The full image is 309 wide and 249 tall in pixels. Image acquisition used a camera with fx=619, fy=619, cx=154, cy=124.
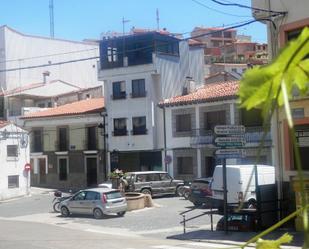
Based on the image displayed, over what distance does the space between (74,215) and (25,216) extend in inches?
103

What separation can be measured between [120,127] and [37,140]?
9740 mm

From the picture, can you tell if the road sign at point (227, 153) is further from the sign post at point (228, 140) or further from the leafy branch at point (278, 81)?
the leafy branch at point (278, 81)

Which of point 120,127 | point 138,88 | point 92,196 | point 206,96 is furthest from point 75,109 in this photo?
point 92,196

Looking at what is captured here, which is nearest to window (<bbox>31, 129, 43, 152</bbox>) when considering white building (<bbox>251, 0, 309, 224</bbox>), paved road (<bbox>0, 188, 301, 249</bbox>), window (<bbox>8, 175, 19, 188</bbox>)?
window (<bbox>8, 175, 19, 188</bbox>)

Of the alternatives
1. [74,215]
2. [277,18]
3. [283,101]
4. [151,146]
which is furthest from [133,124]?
[283,101]

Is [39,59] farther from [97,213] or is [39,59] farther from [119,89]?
[97,213]

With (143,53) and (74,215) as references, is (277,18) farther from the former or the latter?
(143,53)

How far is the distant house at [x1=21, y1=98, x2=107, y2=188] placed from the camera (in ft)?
159

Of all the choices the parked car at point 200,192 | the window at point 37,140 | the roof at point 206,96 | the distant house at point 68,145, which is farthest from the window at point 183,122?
the window at point 37,140

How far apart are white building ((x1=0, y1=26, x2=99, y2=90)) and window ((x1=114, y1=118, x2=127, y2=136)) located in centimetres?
1544

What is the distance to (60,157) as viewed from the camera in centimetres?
5081

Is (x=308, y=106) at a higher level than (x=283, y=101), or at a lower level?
higher

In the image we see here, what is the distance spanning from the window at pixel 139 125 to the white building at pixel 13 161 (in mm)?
7816

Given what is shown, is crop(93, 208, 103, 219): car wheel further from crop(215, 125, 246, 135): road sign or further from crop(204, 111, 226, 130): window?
crop(204, 111, 226, 130): window
